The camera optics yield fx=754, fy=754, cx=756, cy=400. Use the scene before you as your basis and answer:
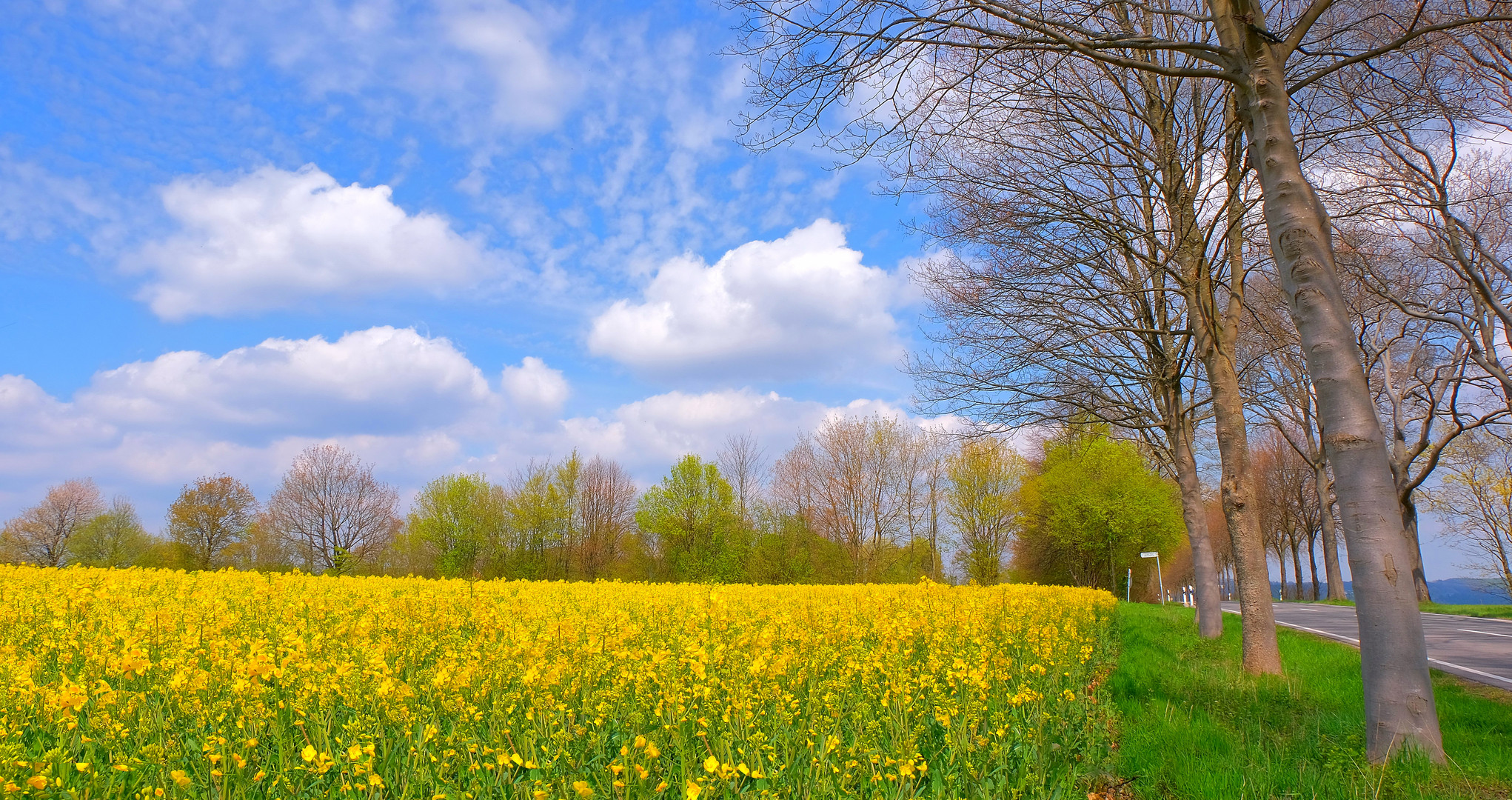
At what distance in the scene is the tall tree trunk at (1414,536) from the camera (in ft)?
72.3

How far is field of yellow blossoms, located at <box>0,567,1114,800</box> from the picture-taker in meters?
2.99

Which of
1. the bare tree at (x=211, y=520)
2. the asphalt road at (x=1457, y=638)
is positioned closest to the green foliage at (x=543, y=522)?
the bare tree at (x=211, y=520)

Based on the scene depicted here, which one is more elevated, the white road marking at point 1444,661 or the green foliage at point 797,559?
the green foliage at point 797,559

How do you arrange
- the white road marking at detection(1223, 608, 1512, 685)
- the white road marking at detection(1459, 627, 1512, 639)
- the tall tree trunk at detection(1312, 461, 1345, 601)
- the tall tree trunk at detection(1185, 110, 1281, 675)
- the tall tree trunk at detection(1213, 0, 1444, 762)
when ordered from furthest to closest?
the tall tree trunk at detection(1312, 461, 1345, 601) < the white road marking at detection(1459, 627, 1512, 639) < the white road marking at detection(1223, 608, 1512, 685) < the tall tree trunk at detection(1185, 110, 1281, 675) < the tall tree trunk at detection(1213, 0, 1444, 762)

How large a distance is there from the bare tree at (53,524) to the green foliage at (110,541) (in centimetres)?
89

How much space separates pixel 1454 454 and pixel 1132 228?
2565 cm

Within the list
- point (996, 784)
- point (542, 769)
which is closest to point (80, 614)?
point (542, 769)

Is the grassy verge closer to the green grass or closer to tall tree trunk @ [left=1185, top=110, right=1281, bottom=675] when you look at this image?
tall tree trunk @ [left=1185, top=110, right=1281, bottom=675]

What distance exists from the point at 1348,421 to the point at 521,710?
5.18m

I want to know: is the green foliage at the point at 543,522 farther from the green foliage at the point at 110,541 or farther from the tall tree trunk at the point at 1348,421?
the tall tree trunk at the point at 1348,421

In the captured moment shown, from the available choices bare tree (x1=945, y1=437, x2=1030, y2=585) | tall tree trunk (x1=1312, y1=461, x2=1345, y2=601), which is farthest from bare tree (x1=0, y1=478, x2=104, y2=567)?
tall tree trunk (x1=1312, y1=461, x2=1345, y2=601)

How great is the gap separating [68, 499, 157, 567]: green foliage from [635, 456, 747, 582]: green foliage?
27319 millimetres

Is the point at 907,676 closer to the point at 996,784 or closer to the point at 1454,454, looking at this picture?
the point at 996,784

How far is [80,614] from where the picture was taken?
6.10 metres
